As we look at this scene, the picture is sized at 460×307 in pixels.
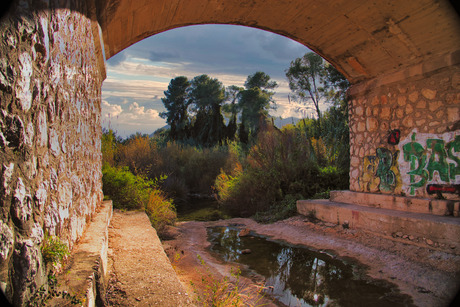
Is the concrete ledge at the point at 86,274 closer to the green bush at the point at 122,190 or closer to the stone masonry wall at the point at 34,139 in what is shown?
the stone masonry wall at the point at 34,139

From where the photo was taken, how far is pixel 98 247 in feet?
8.70

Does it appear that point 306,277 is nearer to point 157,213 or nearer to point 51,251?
point 157,213

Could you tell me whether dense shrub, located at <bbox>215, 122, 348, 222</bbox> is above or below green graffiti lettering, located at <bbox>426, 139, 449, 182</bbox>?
below

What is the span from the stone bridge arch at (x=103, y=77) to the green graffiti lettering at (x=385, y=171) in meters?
0.02

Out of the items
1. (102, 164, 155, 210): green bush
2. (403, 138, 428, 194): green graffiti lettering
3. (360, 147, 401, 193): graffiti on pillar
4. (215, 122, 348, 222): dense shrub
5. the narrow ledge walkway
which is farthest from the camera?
(215, 122, 348, 222): dense shrub

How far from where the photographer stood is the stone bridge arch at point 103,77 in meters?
1.52

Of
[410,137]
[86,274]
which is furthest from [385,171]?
[86,274]

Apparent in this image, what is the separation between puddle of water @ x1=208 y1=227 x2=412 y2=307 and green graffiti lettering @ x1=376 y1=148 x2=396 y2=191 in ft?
6.04

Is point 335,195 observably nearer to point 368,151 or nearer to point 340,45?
point 368,151

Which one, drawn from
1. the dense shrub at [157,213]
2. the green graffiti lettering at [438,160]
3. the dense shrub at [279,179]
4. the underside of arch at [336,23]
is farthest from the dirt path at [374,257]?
the underside of arch at [336,23]

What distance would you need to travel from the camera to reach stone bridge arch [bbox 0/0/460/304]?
1.52 metres

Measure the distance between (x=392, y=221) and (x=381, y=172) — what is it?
3.58ft

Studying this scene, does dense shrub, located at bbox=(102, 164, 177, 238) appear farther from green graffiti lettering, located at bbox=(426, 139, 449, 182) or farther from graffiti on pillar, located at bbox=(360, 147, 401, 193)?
green graffiti lettering, located at bbox=(426, 139, 449, 182)

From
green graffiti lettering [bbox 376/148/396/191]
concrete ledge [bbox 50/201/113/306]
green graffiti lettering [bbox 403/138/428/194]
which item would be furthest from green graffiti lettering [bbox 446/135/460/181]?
concrete ledge [bbox 50/201/113/306]
